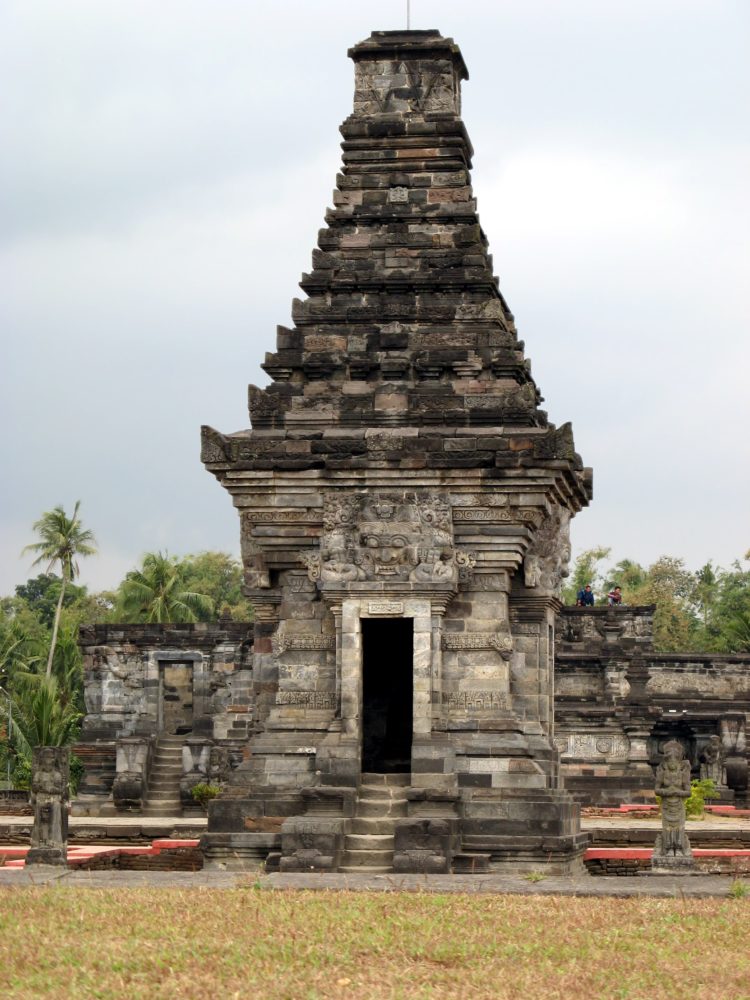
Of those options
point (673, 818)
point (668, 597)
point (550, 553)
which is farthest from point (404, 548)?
point (668, 597)

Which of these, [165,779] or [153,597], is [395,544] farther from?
[153,597]

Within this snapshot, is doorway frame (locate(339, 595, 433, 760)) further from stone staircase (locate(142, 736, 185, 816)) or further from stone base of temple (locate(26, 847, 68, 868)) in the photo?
stone staircase (locate(142, 736, 185, 816))

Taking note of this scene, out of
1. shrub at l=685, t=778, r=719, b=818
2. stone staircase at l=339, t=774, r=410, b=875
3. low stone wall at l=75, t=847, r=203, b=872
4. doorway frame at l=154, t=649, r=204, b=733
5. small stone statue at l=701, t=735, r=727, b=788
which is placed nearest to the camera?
stone staircase at l=339, t=774, r=410, b=875

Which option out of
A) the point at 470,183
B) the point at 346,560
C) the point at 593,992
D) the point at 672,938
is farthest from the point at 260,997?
the point at 470,183

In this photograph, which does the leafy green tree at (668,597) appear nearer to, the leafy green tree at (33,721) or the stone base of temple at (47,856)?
the leafy green tree at (33,721)

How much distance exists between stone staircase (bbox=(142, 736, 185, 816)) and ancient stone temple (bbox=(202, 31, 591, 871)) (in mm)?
16244

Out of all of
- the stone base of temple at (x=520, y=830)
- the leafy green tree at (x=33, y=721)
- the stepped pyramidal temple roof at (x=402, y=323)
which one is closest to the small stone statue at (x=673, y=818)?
the stone base of temple at (x=520, y=830)

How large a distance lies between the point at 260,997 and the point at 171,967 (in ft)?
2.93

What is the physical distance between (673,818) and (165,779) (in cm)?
2012

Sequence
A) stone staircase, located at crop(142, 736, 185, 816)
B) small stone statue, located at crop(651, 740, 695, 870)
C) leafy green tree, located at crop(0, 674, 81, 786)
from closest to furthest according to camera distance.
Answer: small stone statue, located at crop(651, 740, 695, 870) → stone staircase, located at crop(142, 736, 185, 816) → leafy green tree, located at crop(0, 674, 81, 786)

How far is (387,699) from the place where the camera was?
22.4 metres

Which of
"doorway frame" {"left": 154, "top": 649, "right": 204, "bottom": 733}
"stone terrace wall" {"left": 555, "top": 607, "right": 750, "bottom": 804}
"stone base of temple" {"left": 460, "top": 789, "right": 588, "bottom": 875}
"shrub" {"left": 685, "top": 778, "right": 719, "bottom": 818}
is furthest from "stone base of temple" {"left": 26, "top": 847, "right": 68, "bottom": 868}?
"doorway frame" {"left": 154, "top": 649, "right": 204, "bottom": 733}

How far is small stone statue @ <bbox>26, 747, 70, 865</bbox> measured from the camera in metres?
18.7

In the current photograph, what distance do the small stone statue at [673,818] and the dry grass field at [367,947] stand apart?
5.01 meters
